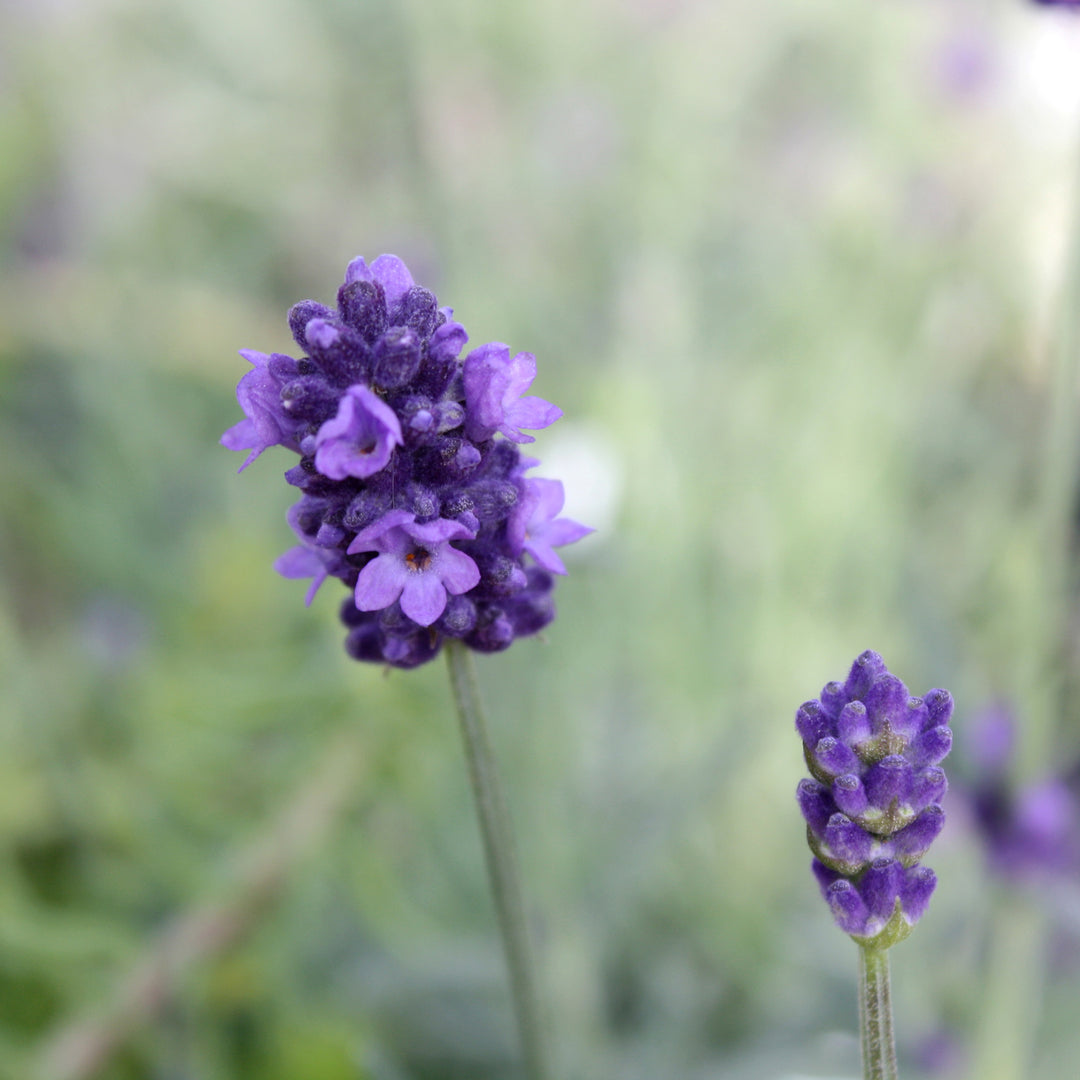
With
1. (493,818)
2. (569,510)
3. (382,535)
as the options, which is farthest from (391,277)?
(569,510)

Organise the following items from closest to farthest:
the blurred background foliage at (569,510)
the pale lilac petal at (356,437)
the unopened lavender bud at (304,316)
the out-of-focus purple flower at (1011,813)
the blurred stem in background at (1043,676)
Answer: the pale lilac petal at (356,437)
the unopened lavender bud at (304,316)
the blurred stem in background at (1043,676)
the out-of-focus purple flower at (1011,813)
the blurred background foliage at (569,510)

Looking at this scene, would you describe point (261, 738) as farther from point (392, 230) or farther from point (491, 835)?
point (392, 230)

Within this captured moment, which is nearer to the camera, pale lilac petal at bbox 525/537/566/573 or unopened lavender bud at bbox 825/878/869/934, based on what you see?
unopened lavender bud at bbox 825/878/869/934

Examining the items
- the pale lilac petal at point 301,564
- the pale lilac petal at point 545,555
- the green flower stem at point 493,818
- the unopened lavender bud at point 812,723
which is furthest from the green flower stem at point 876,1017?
the pale lilac petal at point 301,564

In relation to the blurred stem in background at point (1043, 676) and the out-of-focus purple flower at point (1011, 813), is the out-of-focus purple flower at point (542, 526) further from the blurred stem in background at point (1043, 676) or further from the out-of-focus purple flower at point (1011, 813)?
the out-of-focus purple flower at point (1011, 813)

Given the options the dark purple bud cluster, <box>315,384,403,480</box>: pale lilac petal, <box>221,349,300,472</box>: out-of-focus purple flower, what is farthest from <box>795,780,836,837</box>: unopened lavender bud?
<box>221,349,300,472</box>: out-of-focus purple flower

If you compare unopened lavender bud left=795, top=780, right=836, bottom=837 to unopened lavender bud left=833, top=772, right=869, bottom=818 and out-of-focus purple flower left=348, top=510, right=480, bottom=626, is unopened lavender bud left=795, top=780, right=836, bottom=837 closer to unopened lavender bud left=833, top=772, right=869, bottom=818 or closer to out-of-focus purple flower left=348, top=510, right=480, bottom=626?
unopened lavender bud left=833, top=772, right=869, bottom=818
